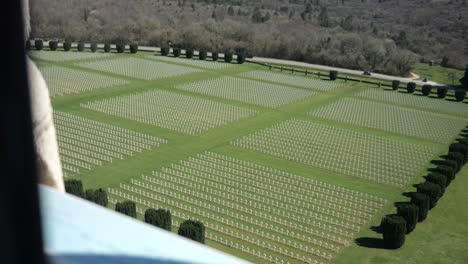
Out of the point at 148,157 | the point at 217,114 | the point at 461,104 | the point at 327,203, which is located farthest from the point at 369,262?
the point at 461,104

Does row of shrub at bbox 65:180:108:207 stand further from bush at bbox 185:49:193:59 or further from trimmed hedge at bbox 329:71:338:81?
bush at bbox 185:49:193:59

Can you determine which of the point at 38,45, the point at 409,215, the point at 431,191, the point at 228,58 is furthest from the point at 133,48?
the point at 409,215

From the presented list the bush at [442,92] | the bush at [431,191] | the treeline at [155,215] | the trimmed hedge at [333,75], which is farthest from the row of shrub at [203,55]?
the treeline at [155,215]

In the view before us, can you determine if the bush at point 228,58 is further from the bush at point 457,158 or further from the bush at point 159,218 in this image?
the bush at point 159,218

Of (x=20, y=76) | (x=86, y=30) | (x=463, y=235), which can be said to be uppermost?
(x=20, y=76)

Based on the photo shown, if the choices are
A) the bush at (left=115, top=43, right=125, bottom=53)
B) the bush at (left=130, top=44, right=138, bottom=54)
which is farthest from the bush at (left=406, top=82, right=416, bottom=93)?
the bush at (left=115, top=43, right=125, bottom=53)

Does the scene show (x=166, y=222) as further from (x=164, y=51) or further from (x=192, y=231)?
(x=164, y=51)

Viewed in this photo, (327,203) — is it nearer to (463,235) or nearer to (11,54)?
(463,235)
